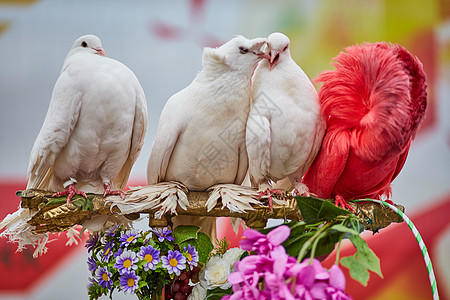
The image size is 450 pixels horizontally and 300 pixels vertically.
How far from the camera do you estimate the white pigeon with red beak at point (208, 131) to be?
99 cm

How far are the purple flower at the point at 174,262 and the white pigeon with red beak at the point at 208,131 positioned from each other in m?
0.09

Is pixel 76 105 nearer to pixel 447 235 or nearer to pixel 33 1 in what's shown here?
pixel 33 1

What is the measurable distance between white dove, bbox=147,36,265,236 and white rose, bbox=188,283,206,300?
0.22 meters

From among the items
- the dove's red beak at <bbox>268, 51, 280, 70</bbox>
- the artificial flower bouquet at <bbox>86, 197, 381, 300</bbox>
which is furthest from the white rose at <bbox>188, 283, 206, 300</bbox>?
the dove's red beak at <bbox>268, 51, 280, 70</bbox>

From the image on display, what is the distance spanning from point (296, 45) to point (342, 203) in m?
0.84

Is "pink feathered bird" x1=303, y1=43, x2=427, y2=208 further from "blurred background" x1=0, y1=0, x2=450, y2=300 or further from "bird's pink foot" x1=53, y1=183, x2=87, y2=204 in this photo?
"blurred background" x1=0, y1=0, x2=450, y2=300

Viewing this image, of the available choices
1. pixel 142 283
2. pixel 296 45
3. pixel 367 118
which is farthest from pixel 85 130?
pixel 296 45

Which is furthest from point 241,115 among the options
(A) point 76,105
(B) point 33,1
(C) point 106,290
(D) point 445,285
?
(D) point 445,285

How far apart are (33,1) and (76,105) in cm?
85

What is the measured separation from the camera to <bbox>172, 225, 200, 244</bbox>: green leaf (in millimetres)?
962

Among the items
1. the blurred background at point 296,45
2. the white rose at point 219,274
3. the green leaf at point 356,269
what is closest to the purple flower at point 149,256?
the white rose at point 219,274

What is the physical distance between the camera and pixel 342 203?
98 centimetres

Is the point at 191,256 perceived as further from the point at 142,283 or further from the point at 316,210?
the point at 316,210

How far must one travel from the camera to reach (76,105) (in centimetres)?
99
